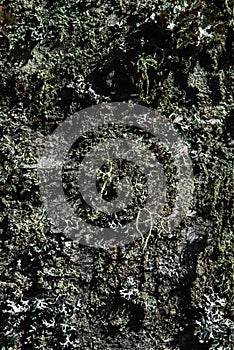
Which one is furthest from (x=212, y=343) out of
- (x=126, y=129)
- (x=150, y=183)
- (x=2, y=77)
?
(x=2, y=77)

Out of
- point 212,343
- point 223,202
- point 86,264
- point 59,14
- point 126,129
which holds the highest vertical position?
point 59,14

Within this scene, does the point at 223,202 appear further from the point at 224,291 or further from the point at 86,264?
the point at 86,264

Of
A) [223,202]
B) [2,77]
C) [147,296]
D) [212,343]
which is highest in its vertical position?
[2,77]

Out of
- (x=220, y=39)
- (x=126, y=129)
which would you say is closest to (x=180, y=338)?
(x=126, y=129)

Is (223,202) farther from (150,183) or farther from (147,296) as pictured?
(147,296)

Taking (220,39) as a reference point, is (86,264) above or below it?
below

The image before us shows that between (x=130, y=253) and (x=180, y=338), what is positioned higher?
(x=130, y=253)
